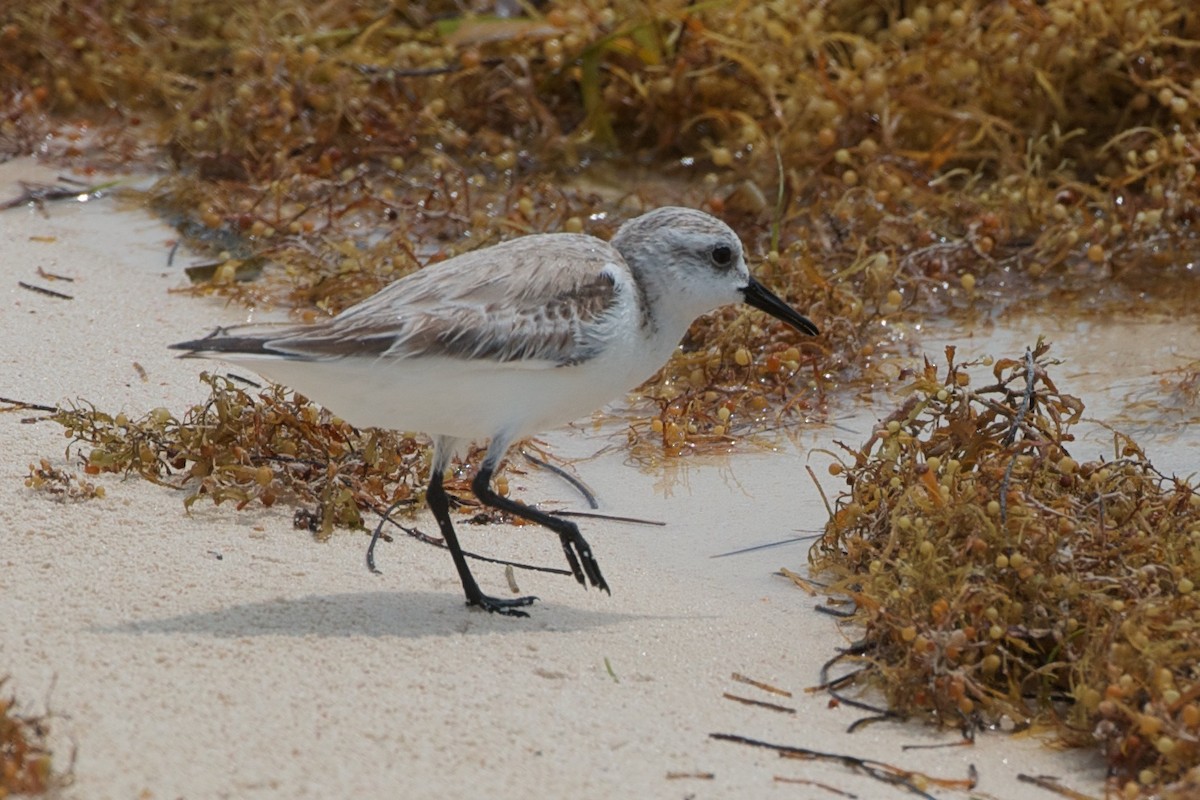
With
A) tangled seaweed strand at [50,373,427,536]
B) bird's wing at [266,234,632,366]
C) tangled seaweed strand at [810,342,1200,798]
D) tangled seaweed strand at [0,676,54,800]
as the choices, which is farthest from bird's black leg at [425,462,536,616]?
tangled seaweed strand at [0,676,54,800]

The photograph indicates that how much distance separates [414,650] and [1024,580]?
158 cm

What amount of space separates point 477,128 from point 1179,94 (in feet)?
11.2

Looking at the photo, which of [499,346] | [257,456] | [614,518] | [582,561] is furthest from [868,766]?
[257,456]

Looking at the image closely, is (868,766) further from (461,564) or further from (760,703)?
(461,564)

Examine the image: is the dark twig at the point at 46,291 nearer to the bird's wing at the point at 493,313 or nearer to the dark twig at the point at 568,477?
the dark twig at the point at 568,477

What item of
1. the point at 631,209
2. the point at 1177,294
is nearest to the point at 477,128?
the point at 631,209

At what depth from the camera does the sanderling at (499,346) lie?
4.37 meters

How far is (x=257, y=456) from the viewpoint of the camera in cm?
507

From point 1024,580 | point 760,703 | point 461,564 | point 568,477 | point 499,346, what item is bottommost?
point 568,477

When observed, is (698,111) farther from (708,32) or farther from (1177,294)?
(1177,294)

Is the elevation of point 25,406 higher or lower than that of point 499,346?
lower

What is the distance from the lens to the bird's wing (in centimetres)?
439

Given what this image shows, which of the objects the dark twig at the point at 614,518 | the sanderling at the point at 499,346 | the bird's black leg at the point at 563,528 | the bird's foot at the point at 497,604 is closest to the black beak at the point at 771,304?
the sanderling at the point at 499,346

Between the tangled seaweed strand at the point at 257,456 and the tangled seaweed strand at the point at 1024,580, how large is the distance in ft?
4.57
